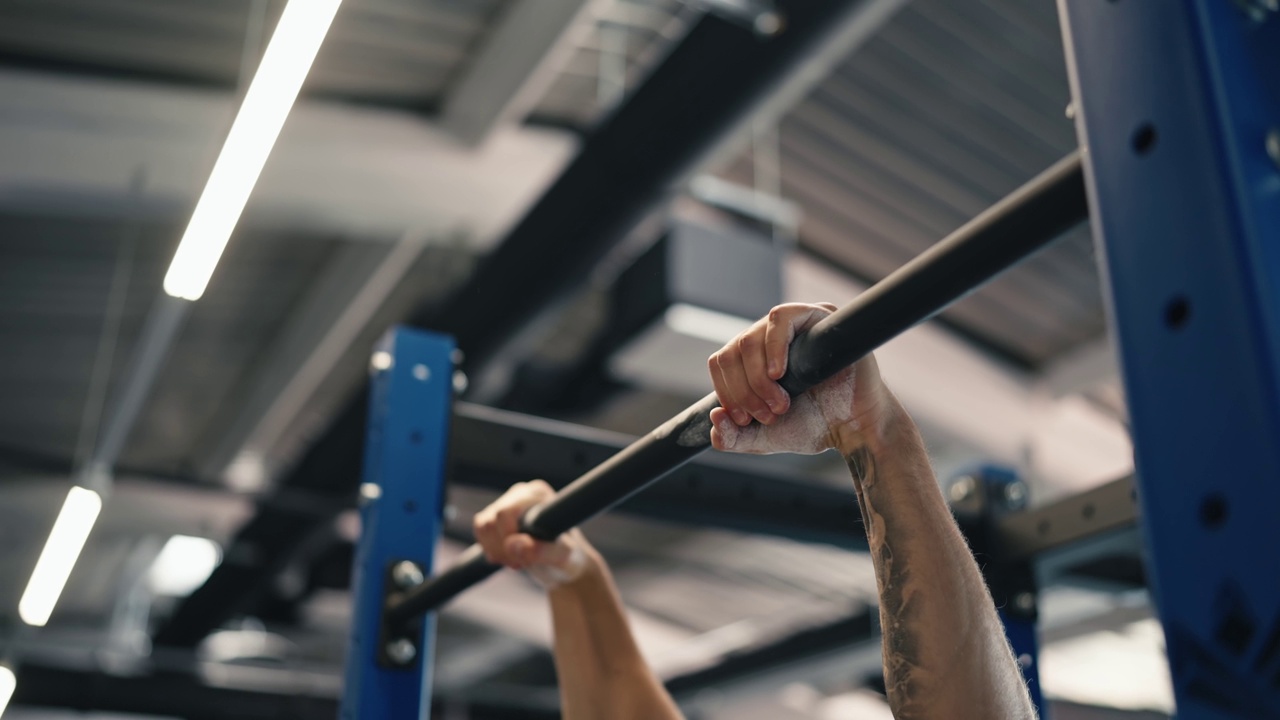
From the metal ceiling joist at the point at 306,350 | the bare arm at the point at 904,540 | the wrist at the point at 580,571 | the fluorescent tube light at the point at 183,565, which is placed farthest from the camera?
the fluorescent tube light at the point at 183,565

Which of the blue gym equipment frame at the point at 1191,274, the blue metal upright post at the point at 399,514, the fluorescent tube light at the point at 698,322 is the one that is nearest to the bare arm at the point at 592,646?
the blue metal upright post at the point at 399,514

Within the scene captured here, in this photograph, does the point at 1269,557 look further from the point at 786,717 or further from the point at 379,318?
the point at 786,717

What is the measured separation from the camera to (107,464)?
222 inches

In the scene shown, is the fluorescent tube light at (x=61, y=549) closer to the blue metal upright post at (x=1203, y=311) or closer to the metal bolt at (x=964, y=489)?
the metal bolt at (x=964, y=489)

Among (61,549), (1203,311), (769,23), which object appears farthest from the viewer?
(61,549)

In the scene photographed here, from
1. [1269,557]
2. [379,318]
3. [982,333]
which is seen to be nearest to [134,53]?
[379,318]

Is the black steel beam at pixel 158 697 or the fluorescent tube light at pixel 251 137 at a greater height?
the fluorescent tube light at pixel 251 137

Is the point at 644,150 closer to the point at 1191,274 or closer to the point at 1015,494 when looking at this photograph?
the point at 1015,494

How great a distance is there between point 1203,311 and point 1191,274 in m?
0.02

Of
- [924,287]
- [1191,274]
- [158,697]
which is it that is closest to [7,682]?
[158,697]

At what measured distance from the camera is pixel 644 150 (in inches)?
133

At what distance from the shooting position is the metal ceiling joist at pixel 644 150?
2920 millimetres

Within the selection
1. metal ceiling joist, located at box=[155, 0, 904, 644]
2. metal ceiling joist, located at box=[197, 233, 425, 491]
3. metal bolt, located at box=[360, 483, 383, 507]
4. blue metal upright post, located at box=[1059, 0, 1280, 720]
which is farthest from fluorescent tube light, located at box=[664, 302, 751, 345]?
blue metal upright post, located at box=[1059, 0, 1280, 720]

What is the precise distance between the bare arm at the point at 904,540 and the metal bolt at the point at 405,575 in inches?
30.4
